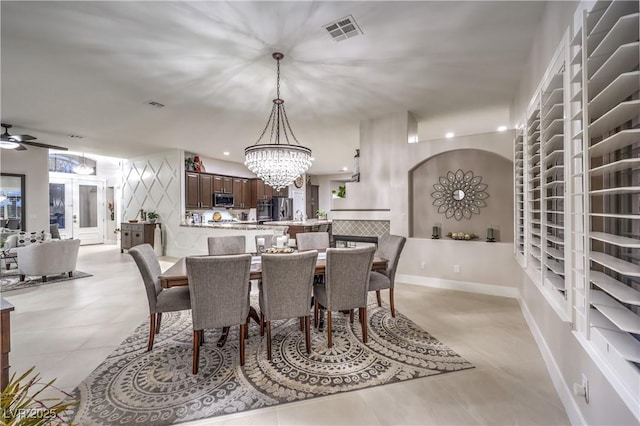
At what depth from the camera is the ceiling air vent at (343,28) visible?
235 centimetres

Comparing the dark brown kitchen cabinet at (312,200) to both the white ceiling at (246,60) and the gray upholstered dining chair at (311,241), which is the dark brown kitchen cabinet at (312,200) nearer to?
the white ceiling at (246,60)

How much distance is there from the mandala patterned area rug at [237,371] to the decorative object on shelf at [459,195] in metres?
2.22

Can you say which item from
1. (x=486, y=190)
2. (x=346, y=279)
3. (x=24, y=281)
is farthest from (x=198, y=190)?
(x=486, y=190)

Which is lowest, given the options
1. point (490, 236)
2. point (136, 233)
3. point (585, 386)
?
point (585, 386)

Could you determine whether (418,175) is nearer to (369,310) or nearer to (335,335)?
(369,310)

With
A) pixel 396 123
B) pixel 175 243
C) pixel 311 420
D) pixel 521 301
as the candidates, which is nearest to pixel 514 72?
pixel 396 123

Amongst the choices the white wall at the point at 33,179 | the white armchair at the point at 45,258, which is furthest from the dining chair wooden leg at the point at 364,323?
the white wall at the point at 33,179

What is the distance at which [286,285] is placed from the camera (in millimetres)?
2393

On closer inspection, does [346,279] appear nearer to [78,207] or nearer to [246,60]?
[246,60]

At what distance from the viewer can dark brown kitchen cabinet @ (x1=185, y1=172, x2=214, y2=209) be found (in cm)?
729

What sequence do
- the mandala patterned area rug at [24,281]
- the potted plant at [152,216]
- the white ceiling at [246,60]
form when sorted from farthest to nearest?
the potted plant at [152,216]
the mandala patterned area rug at [24,281]
the white ceiling at [246,60]

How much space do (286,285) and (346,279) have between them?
1.85ft

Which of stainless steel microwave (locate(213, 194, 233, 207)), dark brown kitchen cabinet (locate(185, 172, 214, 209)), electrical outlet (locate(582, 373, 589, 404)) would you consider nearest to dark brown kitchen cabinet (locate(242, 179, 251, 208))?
stainless steel microwave (locate(213, 194, 233, 207))

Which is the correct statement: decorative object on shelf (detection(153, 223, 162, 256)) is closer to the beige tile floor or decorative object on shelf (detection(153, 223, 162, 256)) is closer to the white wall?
the white wall
